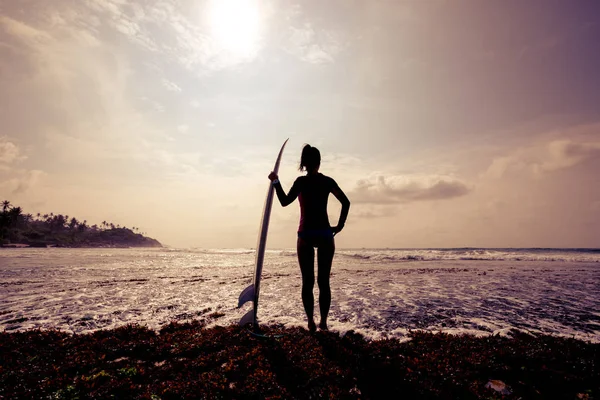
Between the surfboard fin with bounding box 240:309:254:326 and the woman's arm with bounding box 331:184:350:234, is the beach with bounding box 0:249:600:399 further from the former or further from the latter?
the woman's arm with bounding box 331:184:350:234

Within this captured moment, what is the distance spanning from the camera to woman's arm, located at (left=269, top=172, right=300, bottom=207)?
5.77 metres

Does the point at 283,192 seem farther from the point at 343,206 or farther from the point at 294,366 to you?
the point at 294,366

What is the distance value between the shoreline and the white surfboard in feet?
1.28

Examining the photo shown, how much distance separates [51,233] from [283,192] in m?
195

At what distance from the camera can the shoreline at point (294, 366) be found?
3.54 meters

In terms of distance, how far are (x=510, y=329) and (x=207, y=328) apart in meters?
6.35

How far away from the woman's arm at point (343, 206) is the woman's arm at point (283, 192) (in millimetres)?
793

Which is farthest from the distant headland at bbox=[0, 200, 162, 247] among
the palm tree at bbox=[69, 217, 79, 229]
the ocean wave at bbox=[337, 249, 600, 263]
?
the ocean wave at bbox=[337, 249, 600, 263]

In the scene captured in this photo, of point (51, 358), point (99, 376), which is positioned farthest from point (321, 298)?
point (51, 358)

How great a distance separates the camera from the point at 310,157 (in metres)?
5.86

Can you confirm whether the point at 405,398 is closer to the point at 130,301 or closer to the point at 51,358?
the point at 51,358

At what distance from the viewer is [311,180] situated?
588cm

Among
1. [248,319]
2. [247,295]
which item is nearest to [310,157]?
[247,295]

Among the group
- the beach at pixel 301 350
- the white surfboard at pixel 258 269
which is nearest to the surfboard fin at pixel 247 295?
the white surfboard at pixel 258 269
